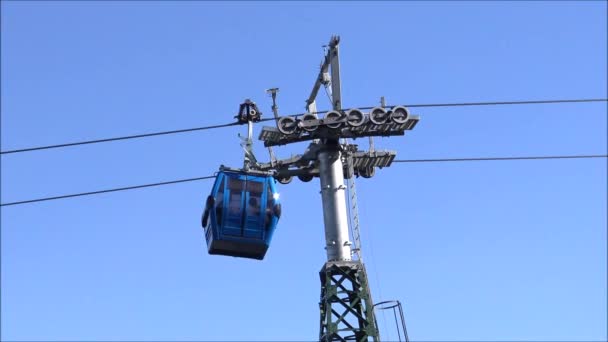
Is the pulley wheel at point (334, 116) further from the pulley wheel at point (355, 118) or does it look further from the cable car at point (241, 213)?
the cable car at point (241, 213)

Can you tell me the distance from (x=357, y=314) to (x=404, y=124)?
4548mm

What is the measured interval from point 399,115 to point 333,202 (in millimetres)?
2544

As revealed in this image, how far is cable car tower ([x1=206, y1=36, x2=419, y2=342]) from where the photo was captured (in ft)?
61.5

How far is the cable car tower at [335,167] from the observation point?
61.5 feet

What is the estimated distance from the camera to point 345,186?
1997 cm

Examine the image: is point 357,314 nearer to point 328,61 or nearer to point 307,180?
point 307,180

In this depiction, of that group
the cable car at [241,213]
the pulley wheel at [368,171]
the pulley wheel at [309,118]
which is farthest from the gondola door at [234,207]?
the pulley wheel at [368,171]

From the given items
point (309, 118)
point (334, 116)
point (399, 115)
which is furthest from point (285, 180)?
point (399, 115)

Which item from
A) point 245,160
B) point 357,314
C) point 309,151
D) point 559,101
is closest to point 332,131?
point 309,151

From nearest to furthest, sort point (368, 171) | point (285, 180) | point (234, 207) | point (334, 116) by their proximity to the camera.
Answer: point (334, 116) < point (234, 207) < point (368, 171) < point (285, 180)

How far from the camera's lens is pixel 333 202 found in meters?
19.7

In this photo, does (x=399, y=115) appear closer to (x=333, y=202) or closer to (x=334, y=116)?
(x=334, y=116)

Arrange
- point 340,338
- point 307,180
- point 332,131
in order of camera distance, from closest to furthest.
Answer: point 340,338, point 332,131, point 307,180

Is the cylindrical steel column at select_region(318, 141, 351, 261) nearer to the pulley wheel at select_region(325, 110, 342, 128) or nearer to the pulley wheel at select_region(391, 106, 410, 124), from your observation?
the pulley wheel at select_region(325, 110, 342, 128)
